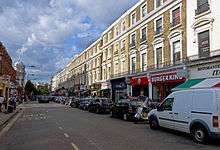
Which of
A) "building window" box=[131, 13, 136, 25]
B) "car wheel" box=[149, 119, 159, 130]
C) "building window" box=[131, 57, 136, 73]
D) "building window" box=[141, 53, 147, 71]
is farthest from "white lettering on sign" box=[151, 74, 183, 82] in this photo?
"car wheel" box=[149, 119, 159, 130]

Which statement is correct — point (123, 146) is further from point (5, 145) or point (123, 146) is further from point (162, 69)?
point (162, 69)

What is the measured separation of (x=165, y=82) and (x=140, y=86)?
7.46 metres

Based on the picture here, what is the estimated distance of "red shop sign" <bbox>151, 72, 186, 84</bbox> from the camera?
28.4 m

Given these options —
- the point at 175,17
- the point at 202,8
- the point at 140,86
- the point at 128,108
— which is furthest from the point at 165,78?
the point at 128,108

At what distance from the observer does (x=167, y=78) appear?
99.4 ft

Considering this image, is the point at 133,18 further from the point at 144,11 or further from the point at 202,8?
the point at 202,8

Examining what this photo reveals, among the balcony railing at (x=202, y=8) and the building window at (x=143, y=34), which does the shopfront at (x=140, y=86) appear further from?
the balcony railing at (x=202, y=8)

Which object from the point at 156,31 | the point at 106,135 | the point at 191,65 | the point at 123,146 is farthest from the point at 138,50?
the point at 123,146

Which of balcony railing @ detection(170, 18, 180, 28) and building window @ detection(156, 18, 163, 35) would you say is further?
building window @ detection(156, 18, 163, 35)

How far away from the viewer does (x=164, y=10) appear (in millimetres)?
31469

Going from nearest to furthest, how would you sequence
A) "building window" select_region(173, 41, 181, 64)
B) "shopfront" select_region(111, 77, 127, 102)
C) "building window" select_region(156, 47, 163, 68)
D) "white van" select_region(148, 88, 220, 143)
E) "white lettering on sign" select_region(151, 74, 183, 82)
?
"white van" select_region(148, 88, 220, 143) < "white lettering on sign" select_region(151, 74, 183, 82) < "building window" select_region(173, 41, 181, 64) < "building window" select_region(156, 47, 163, 68) < "shopfront" select_region(111, 77, 127, 102)

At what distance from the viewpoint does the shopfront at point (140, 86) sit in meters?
36.0

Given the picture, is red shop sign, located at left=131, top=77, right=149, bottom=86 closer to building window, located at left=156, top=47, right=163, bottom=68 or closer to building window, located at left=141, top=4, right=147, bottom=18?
building window, located at left=156, top=47, right=163, bottom=68

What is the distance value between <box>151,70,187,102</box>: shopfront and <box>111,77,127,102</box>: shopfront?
8429 mm
